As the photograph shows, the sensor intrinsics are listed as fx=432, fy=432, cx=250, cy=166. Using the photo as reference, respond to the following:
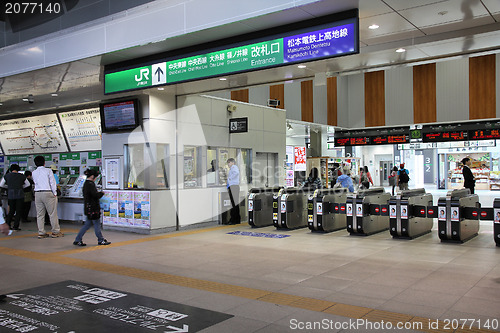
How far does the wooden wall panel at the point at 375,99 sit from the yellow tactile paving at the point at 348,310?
47.5 ft

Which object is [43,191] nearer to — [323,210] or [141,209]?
[141,209]

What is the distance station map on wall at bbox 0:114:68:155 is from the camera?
42.0ft

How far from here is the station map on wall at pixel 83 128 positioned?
11.8 meters

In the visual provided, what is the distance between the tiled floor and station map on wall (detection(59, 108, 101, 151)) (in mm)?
3292

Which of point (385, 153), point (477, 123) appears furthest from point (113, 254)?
point (385, 153)

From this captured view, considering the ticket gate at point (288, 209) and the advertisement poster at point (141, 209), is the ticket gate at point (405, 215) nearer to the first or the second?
the ticket gate at point (288, 209)

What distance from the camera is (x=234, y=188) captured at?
38.7 ft

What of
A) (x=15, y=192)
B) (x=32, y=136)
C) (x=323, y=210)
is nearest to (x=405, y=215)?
(x=323, y=210)

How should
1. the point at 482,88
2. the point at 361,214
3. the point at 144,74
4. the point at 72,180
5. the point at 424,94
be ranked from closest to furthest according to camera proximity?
the point at 144,74
the point at 361,214
the point at 72,180
the point at 482,88
the point at 424,94

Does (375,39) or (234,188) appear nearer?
(375,39)

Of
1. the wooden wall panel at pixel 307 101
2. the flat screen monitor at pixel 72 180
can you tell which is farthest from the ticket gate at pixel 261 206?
the wooden wall panel at pixel 307 101

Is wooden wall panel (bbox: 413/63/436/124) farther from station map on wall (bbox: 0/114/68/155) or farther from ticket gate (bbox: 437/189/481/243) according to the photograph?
station map on wall (bbox: 0/114/68/155)

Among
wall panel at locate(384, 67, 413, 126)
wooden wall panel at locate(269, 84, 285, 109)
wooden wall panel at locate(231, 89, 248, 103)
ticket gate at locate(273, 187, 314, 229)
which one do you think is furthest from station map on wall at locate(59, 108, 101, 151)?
wall panel at locate(384, 67, 413, 126)

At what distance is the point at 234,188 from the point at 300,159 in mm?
8514
